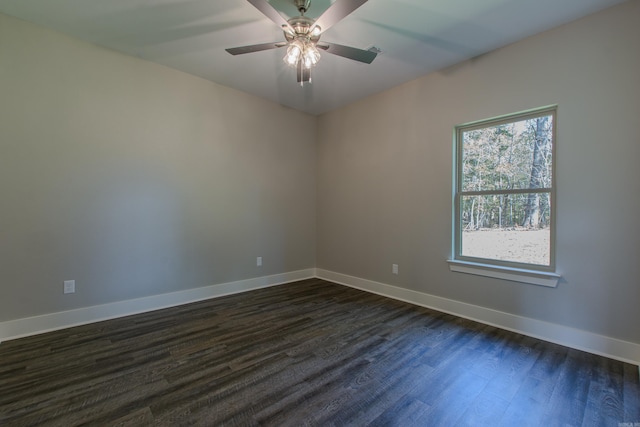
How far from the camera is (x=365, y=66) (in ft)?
10.4

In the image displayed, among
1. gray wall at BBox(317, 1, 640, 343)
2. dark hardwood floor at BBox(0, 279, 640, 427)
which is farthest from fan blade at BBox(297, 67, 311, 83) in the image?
dark hardwood floor at BBox(0, 279, 640, 427)

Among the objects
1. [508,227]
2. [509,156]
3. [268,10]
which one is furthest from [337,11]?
[508,227]

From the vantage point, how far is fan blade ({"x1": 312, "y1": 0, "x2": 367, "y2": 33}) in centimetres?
164

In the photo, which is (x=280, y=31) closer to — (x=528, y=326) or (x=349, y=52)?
(x=349, y=52)

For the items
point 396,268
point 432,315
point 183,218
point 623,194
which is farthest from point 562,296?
point 183,218

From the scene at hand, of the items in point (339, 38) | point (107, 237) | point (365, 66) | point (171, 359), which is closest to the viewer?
point (171, 359)

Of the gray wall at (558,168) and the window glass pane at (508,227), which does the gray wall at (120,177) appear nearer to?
the gray wall at (558,168)

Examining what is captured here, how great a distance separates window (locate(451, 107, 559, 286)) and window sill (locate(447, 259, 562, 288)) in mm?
15

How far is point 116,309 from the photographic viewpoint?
296 cm

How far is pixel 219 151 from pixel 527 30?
11.5ft

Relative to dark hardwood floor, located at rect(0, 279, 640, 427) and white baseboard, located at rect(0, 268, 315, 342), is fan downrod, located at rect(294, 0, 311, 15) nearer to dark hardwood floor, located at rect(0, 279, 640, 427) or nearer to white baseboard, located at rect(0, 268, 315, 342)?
dark hardwood floor, located at rect(0, 279, 640, 427)

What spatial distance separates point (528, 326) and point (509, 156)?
64.7 inches

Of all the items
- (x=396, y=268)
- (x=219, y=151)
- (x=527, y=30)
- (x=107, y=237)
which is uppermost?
(x=527, y=30)

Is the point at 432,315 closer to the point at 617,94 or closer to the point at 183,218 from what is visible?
the point at 617,94
